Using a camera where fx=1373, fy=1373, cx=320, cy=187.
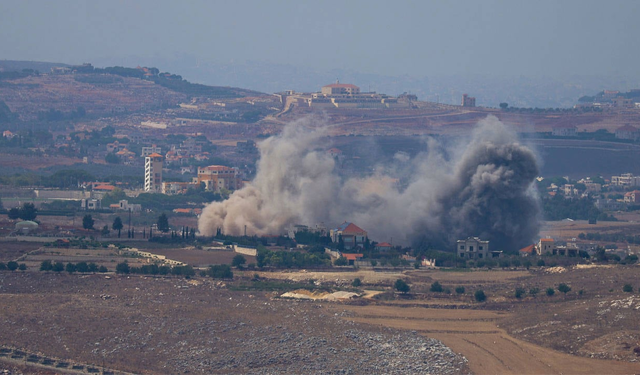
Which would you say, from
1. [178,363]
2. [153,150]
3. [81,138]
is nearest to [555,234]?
[178,363]

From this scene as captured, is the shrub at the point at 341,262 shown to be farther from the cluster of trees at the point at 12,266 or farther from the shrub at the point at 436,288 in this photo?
the cluster of trees at the point at 12,266

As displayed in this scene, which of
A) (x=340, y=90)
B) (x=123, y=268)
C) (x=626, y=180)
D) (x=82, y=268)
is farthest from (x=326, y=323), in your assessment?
(x=340, y=90)

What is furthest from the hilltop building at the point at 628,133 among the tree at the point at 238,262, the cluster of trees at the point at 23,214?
the tree at the point at 238,262

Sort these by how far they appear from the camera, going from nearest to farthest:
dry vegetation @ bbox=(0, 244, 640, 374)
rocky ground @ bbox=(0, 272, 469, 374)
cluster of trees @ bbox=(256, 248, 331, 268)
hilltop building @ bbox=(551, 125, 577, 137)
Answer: rocky ground @ bbox=(0, 272, 469, 374) → dry vegetation @ bbox=(0, 244, 640, 374) → cluster of trees @ bbox=(256, 248, 331, 268) → hilltop building @ bbox=(551, 125, 577, 137)

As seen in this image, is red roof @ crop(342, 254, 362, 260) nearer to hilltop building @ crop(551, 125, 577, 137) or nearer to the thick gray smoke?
the thick gray smoke

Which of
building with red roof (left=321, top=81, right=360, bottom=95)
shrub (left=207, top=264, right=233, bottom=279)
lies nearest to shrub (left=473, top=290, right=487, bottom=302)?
shrub (left=207, top=264, right=233, bottom=279)

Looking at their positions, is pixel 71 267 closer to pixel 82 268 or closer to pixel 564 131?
pixel 82 268
